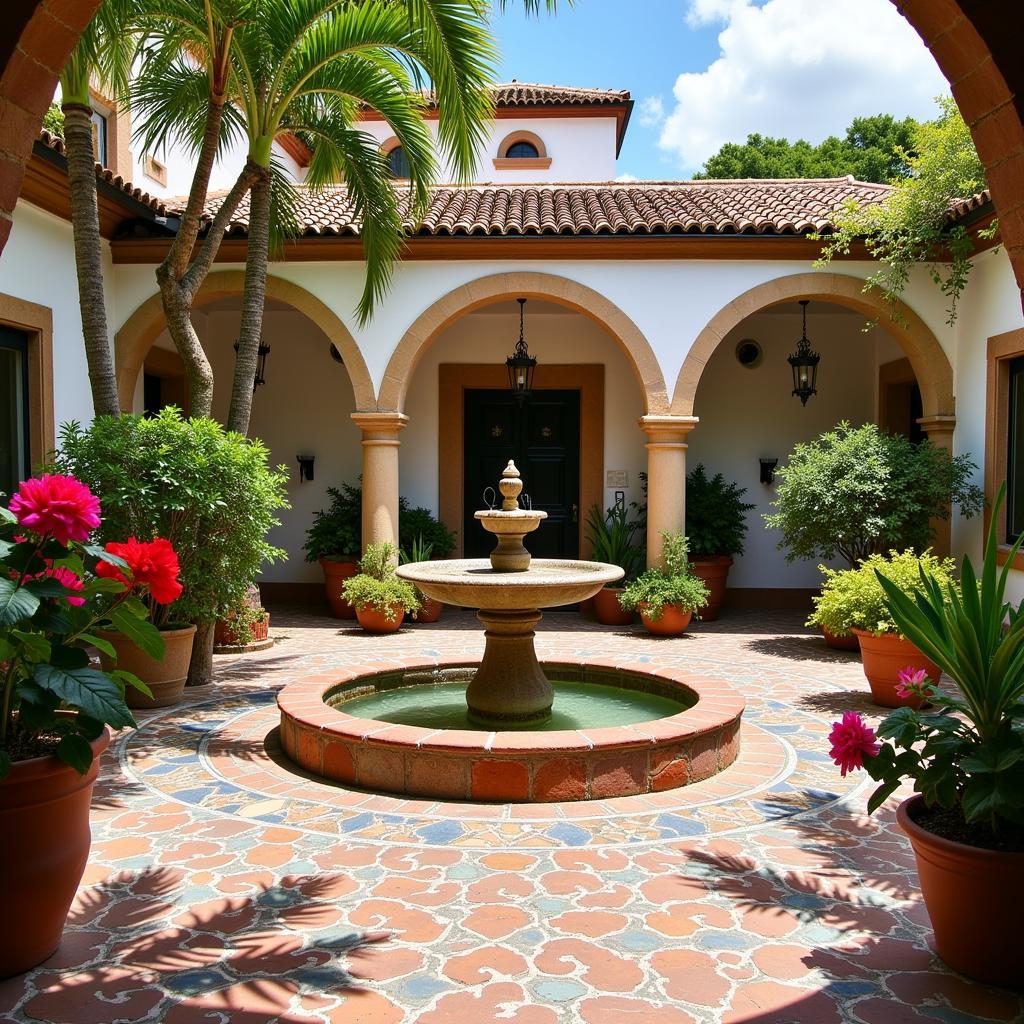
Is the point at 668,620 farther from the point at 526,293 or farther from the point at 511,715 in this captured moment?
the point at 511,715

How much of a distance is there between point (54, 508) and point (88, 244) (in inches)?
204

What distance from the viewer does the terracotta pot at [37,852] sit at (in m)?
2.78

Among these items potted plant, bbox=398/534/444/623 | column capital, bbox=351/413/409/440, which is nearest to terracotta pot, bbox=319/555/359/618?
potted plant, bbox=398/534/444/623

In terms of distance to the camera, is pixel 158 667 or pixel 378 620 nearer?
pixel 158 667

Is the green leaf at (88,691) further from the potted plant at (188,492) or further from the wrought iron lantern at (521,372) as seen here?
the wrought iron lantern at (521,372)

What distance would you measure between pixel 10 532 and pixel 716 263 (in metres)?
9.03

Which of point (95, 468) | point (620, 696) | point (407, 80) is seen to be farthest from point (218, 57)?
point (620, 696)

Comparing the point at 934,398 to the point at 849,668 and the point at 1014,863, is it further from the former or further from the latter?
the point at 1014,863

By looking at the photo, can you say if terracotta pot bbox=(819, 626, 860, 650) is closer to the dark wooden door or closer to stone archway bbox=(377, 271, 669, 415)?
stone archway bbox=(377, 271, 669, 415)

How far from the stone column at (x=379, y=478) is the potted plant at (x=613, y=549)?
2644 mm

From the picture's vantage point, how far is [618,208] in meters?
11.6

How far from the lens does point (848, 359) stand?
42.8ft

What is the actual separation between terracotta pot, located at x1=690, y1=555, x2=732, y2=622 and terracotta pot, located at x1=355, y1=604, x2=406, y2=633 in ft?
12.4

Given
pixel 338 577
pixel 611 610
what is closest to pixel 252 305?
pixel 338 577
